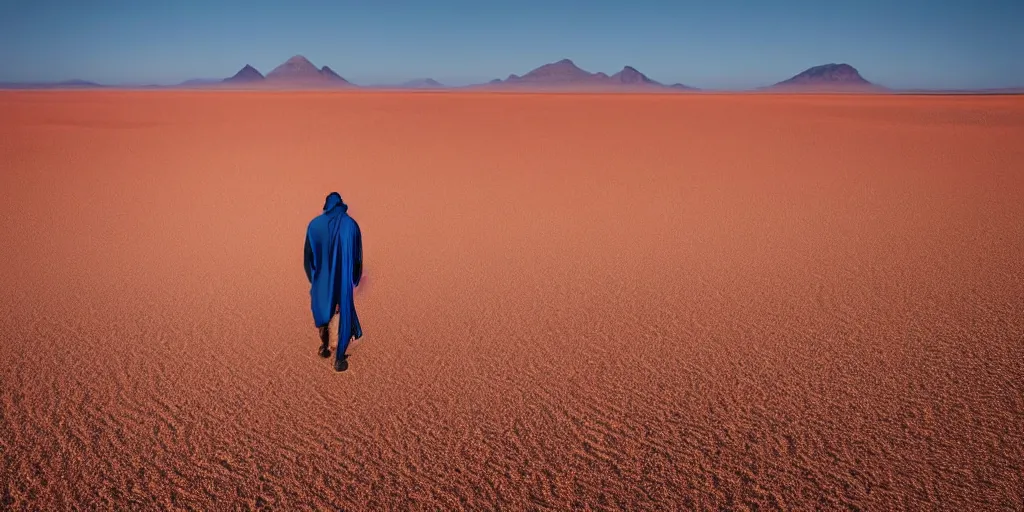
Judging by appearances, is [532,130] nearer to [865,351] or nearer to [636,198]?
[636,198]

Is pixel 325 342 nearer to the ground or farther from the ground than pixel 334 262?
nearer to the ground

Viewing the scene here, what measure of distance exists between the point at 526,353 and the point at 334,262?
1.96 m

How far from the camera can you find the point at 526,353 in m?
6.03

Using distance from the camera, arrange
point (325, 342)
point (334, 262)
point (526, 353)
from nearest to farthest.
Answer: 1. point (334, 262)
2. point (325, 342)
3. point (526, 353)

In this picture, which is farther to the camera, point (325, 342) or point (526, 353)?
point (526, 353)

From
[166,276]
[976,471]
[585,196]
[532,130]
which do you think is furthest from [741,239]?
[532,130]

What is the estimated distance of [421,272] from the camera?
866 centimetres

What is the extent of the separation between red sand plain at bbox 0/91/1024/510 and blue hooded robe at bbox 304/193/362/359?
546mm

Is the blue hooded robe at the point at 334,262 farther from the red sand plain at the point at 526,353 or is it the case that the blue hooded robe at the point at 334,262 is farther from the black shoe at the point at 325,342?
the red sand plain at the point at 526,353

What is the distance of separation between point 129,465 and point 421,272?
4.74 m

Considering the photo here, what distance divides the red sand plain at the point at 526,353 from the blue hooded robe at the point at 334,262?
1.79ft

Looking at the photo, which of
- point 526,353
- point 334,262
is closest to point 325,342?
point 334,262

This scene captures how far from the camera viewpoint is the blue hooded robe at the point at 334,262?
5238 mm

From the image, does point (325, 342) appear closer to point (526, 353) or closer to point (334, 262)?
point (334, 262)
